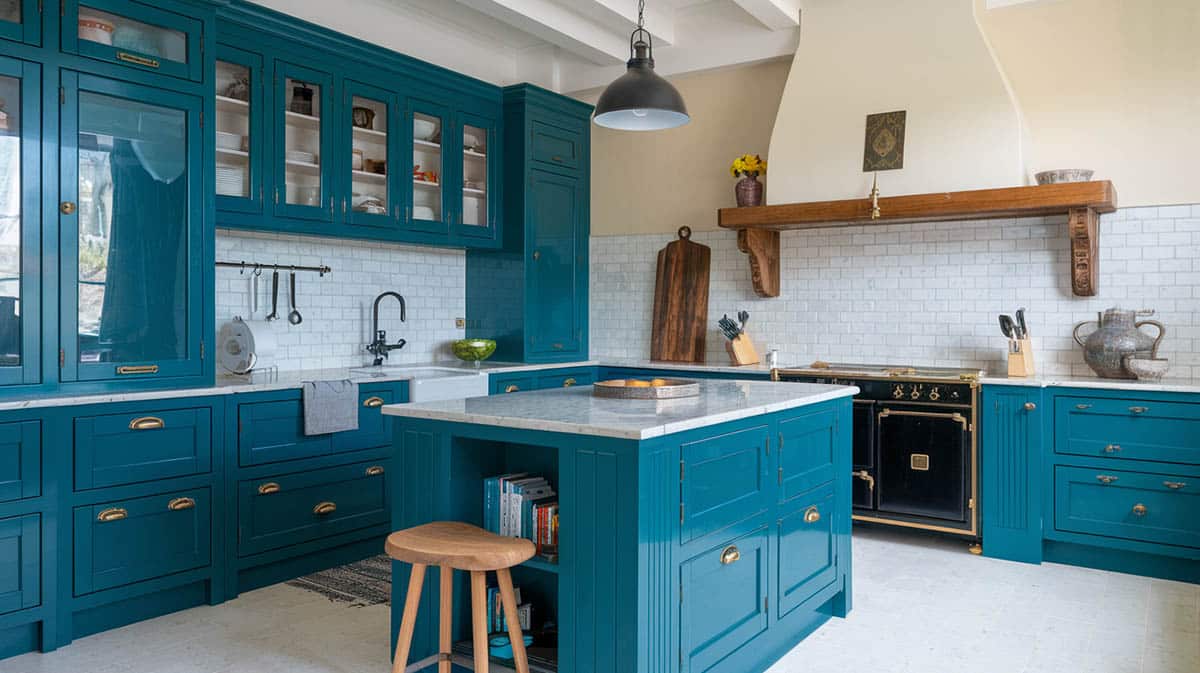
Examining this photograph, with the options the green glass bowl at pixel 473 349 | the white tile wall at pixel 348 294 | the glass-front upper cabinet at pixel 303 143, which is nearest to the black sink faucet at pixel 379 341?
the white tile wall at pixel 348 294

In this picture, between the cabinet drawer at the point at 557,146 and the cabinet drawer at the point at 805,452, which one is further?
the cabinet drawer at the point at 557,146

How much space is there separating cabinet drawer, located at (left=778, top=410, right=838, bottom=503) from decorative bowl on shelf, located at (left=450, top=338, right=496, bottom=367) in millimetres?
2979

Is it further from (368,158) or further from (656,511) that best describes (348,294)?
(656,511)

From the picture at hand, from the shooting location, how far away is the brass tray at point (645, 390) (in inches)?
133

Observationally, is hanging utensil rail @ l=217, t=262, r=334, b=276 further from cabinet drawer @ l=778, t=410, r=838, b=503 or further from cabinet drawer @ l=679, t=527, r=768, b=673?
cabinet drawer @ l=679, t=527, r=768, b=673

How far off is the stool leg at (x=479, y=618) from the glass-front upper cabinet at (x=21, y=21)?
9.25ft

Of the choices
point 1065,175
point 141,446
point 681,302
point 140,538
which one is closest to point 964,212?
point 1065,175

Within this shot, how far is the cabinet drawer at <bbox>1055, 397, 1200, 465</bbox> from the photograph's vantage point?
4.41m

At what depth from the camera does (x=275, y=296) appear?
516 centimetres

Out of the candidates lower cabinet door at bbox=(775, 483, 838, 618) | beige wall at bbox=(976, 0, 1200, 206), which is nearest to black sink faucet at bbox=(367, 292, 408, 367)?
lower cabinet door at bbox=(775, 483, 838, 618)

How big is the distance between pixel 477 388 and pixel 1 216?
2.71 metres

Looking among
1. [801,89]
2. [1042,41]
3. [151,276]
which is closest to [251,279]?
[151,276]

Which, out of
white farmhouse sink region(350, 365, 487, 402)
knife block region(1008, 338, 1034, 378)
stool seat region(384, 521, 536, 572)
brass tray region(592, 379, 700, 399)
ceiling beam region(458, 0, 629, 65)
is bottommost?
stool seat region(384, 521, 536, 572)

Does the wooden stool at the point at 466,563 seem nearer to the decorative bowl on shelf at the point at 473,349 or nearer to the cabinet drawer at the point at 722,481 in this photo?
the cabinet drawer at the point at 722,481
